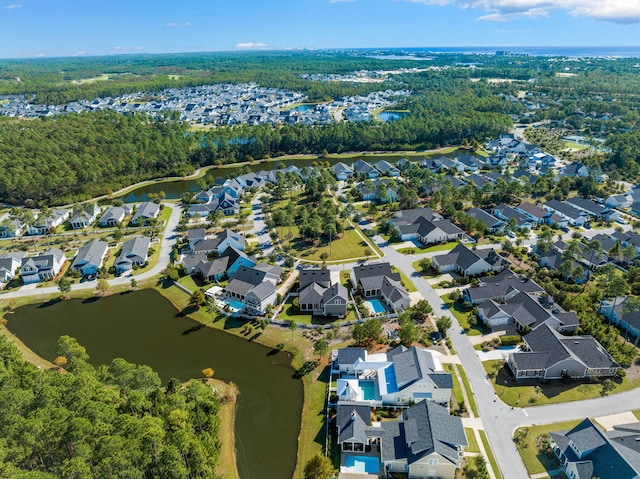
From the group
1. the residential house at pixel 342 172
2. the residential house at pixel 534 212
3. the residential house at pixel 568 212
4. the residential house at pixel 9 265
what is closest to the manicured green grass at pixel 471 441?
the residential house at pixel 534 212

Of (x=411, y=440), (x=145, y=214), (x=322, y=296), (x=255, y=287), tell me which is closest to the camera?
(x=411, y=440)

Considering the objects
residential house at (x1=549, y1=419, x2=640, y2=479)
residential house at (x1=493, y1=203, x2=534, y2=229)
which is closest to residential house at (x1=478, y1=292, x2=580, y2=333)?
residential house at (x1=549, y1=419, x2=640, y2=479)

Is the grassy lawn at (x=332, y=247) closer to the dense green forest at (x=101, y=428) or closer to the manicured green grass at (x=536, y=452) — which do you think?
the dense green forest at (x=101, y=428)

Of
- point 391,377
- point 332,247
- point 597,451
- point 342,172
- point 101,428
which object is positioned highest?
point 101,428

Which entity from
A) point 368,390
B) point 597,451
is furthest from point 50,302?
point 597,451

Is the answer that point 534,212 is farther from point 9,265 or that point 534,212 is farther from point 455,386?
point 9,265

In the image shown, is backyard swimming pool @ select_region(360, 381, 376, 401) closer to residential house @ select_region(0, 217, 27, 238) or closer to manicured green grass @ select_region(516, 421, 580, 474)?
manicured green grass @ select_region(516, 421, 580, 474)
